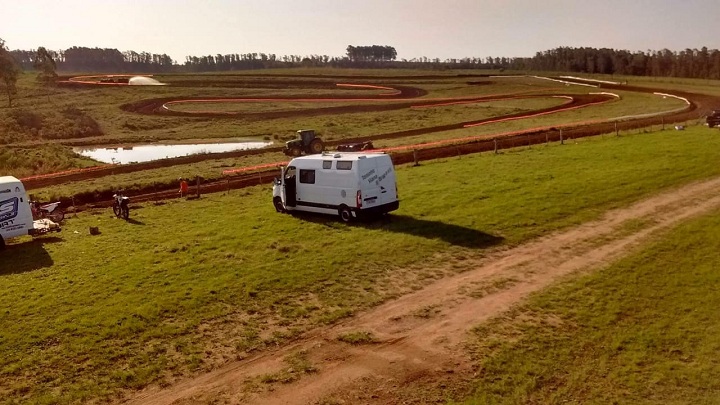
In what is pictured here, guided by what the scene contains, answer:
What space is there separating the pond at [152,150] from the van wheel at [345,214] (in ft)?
112

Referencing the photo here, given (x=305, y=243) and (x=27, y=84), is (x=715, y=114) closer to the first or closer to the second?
(x=305, y=243)

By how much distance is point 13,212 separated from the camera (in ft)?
76.6

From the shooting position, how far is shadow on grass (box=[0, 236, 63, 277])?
20609 millimetres

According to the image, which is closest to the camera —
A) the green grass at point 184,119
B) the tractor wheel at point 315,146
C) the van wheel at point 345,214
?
the van wheel at point 345,214

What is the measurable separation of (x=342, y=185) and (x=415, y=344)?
11273 millimetres

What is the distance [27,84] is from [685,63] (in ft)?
660

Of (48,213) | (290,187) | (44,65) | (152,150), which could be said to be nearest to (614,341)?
(290,187)

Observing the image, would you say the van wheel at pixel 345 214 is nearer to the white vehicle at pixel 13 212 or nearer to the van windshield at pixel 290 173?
the van windshield at pixel 290 173

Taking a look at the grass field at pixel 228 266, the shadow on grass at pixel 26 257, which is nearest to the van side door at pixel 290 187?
the grass field at pixel 228 266

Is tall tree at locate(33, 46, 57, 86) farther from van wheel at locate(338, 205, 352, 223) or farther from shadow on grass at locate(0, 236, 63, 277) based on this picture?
van wheel at locate(338, 205, 352, 223)

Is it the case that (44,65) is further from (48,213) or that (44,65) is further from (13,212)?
(13,212)

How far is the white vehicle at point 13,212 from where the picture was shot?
23.1 metres

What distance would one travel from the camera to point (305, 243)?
22.0 meters

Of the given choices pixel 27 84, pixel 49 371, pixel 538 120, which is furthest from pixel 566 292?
pixel 27 84
